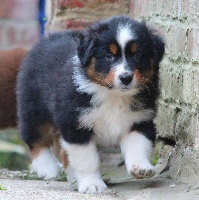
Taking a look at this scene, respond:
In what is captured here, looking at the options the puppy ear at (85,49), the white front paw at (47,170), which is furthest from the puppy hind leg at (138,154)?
the white front paw at (47,170)

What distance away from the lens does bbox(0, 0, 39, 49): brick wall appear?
32.1ft

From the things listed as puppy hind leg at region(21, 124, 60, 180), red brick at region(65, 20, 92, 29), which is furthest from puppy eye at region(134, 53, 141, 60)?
red brick at region(65, 20, 92, 29)

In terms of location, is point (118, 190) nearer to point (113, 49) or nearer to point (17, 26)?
point (113, 49)

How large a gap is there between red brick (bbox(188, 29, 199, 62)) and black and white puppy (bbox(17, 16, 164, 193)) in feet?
0.89

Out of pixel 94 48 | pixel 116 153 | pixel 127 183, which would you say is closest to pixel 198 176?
pixel 127 183

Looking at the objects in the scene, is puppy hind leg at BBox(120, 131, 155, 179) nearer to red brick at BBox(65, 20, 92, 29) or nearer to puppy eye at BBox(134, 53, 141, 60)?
puppy eye at BBox(134, 53, 141, 60)

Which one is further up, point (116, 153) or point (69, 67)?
point (69, 67)

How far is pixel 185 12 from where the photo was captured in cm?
601

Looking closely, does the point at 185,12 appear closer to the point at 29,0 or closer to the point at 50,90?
the point at 50,90

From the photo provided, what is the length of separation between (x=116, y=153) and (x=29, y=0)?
3.32 metres

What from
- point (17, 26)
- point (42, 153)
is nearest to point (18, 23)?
point (17, 26)

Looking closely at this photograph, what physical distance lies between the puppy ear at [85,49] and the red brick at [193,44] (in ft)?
2.60

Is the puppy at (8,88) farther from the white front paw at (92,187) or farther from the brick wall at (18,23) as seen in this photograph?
the brick wall at (18,23)

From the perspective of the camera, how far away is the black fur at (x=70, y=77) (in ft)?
18.3
